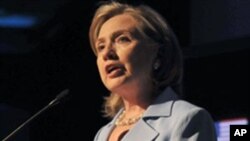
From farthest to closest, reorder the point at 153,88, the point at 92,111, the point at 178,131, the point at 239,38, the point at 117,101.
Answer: the point at 92,111 < the point at 239,38 < the point at 117,101 < the point at 153,88 < the point at 178,131

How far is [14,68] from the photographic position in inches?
116

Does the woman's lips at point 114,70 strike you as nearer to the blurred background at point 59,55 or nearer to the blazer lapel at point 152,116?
the blazer lapel at point 152,116

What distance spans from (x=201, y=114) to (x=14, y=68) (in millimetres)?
1871

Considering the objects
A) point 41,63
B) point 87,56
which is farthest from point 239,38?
point 41,63

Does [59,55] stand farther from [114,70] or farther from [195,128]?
[195,128]

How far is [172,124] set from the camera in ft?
3.83

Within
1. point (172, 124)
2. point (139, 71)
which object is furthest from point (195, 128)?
point (139, 71)

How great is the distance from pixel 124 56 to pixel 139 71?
0.12ft

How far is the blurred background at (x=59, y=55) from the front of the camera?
2.76 metres

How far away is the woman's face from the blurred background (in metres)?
1.43

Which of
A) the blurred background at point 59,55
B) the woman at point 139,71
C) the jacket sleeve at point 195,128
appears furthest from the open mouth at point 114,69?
the blurred background at point 59,55

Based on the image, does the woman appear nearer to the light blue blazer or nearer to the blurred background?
the light blue blazer

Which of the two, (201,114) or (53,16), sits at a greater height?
(53,16)

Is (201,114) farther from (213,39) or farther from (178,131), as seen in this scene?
(213,39)
